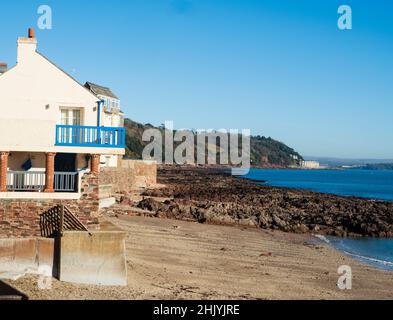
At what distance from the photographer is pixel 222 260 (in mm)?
21672

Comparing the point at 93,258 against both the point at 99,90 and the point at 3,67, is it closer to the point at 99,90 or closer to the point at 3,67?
the point at 3,67

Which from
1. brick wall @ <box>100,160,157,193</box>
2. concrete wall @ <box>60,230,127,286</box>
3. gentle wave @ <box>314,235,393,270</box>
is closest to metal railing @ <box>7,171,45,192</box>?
concrete wall @ <box>60,230,127,286</box>

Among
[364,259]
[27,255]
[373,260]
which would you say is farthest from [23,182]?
[373,260]

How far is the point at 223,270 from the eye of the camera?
19812mm

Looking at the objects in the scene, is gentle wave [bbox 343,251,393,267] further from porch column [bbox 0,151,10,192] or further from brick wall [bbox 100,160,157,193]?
brick wall [bbox 100,160,157,193]

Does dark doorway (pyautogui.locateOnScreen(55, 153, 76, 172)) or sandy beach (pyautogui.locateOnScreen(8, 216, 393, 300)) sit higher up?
dark doorway (pyautogui.locateOnScreen(55, 153, 76, 172))

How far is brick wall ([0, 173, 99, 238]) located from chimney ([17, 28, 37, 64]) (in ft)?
16.7

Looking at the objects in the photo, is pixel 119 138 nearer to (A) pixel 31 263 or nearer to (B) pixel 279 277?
(A) pixel 31 263

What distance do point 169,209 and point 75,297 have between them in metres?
22.0

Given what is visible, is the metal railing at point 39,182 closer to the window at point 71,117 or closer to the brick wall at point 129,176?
the window at point 71,117

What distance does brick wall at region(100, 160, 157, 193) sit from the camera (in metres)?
44.2

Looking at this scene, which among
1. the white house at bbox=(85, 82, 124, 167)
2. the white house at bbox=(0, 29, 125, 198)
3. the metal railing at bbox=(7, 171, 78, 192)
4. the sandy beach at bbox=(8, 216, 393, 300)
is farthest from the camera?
the white house at bbox=(85, 82, 124, 167)

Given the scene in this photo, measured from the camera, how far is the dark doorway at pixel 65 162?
20516 millimetres

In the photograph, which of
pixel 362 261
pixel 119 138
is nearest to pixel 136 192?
pixel 362 261
